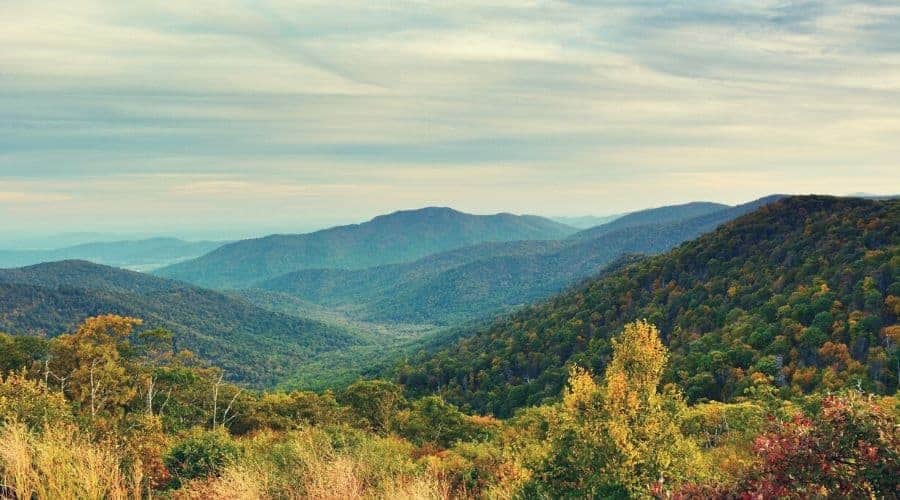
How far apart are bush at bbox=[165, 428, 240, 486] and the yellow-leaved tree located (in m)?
10.3

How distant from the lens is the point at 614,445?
1530 cm

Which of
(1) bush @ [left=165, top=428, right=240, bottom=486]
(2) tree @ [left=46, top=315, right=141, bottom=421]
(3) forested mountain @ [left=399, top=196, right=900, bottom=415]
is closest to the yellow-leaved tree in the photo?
(1) bush @ [left=165, top=428, right=240, bottom=486]

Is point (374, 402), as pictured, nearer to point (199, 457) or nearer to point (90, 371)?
point (90, 371)

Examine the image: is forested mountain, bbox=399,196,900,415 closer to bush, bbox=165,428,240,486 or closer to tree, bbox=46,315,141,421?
bush, bbox=165,428,240,486

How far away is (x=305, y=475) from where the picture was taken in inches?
489

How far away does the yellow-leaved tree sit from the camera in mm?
14461

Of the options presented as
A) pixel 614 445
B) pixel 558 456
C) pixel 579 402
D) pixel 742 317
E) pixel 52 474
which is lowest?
pixel 742 317

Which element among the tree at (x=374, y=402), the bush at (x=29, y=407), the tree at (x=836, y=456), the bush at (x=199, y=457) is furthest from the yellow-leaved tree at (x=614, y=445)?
the tree at (x=374, y=402)

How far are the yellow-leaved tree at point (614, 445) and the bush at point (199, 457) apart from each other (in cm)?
1027

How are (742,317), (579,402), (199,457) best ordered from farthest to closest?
(742,317) < (199,457) < (579,402)

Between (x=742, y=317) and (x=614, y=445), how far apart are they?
3192 inches

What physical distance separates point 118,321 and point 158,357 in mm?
12245

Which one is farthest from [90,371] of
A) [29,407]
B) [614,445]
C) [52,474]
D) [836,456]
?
[836,456]

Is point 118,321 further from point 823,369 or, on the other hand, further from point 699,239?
point 699,239
